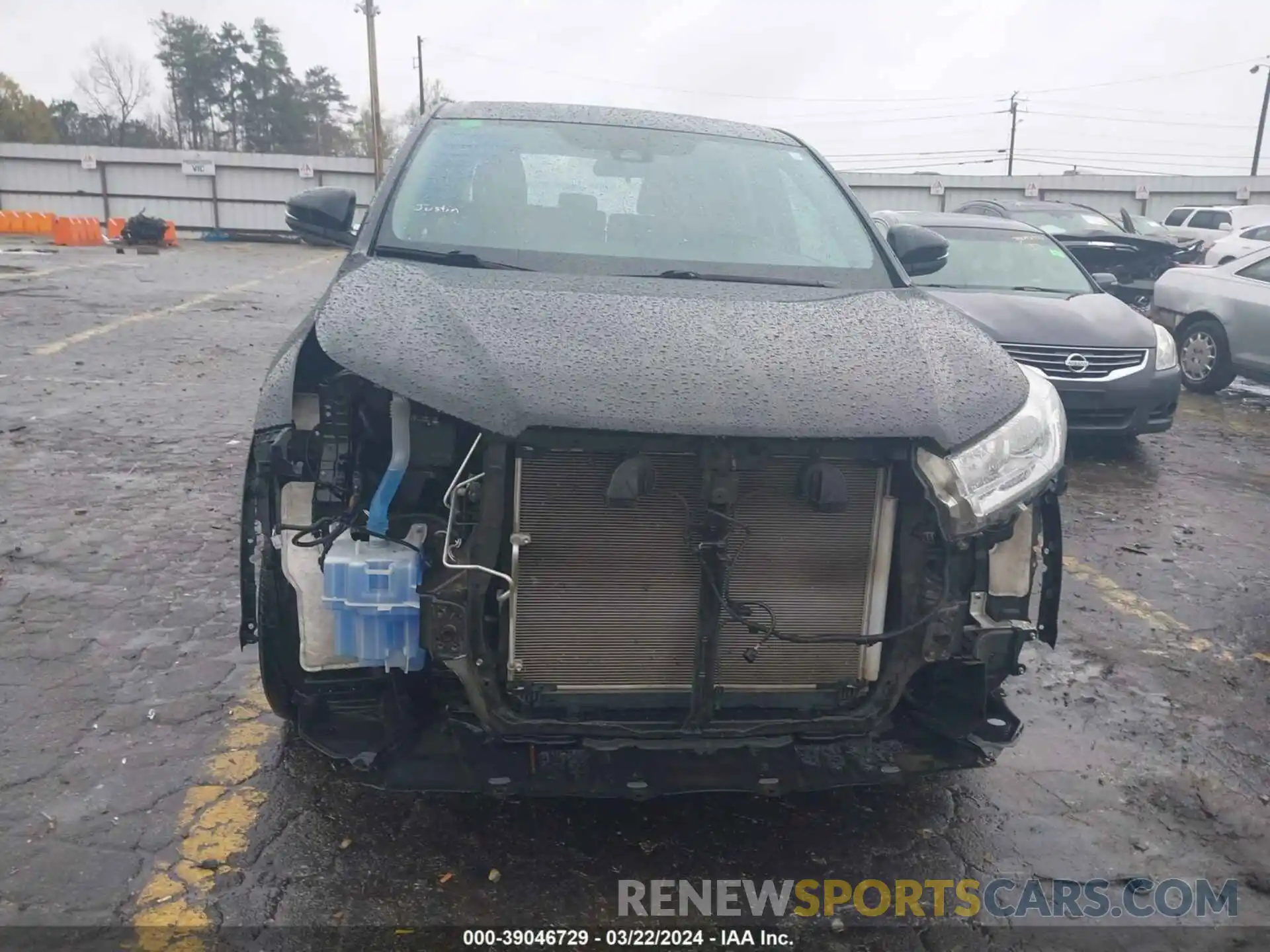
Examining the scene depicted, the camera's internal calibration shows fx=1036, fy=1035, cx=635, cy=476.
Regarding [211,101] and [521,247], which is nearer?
[521,247]

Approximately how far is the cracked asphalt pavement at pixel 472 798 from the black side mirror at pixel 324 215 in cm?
150

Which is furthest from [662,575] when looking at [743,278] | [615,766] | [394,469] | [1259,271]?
[1259,271]

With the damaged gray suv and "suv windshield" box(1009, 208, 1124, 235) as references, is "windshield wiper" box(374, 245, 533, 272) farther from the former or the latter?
"suv windshield" box(1009, 208, 1124, 235)

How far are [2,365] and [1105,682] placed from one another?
8421 mm

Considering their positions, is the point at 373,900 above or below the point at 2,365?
below

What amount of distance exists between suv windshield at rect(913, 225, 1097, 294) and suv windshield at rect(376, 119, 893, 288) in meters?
4.18

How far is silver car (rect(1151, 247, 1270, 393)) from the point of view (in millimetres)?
9297

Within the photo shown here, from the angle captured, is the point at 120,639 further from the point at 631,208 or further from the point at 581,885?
the point at 631,208

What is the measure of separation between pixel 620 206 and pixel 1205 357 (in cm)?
833

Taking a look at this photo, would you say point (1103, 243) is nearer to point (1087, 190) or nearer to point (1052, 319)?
point (1052, 319)

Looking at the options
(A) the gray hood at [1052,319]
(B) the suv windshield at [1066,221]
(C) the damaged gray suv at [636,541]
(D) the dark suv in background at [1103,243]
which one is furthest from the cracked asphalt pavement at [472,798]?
(B) the suv windshield at [1066,221]

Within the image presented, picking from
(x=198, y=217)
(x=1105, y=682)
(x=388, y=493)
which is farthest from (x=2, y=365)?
(x=198, y=217)

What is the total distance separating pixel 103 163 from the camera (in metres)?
30.3

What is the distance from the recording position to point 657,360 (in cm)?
238
